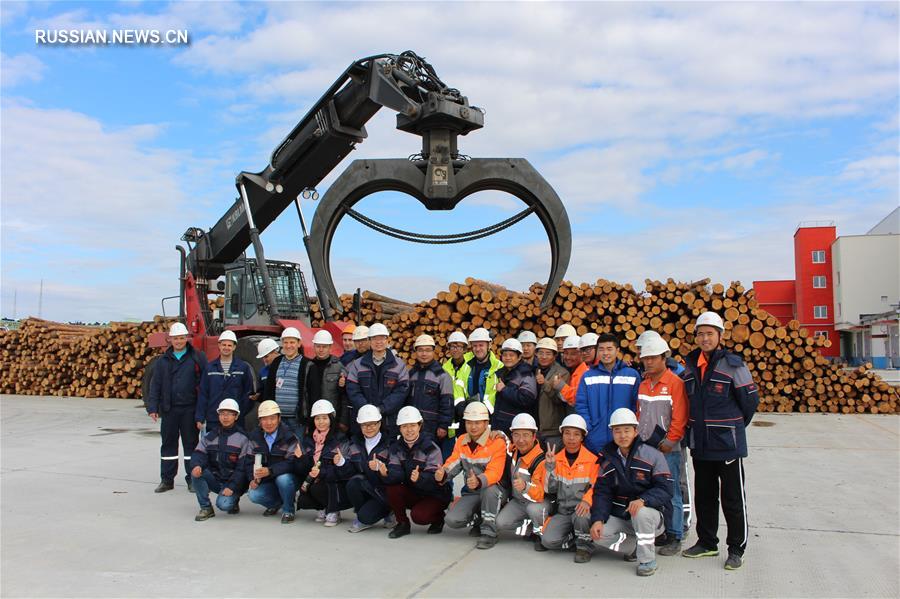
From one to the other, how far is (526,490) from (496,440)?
1.35ft

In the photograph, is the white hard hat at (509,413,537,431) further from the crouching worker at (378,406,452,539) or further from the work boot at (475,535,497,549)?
the work boot at (475,535,497,549)

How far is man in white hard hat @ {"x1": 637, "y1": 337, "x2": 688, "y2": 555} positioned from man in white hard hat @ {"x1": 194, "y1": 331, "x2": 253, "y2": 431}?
12.1ft

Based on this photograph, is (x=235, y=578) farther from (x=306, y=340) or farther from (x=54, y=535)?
(x=306, y=340)

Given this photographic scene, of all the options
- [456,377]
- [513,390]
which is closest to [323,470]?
[456,377]

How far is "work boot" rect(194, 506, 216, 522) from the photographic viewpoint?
231 inches

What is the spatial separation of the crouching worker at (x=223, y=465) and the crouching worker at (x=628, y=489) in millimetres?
2923

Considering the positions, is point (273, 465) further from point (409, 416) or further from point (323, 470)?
point (409, 416)

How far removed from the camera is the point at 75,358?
18.8m

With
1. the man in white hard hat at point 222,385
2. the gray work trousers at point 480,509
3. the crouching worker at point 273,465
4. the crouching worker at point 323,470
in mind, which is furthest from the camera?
the man in white hard hat at point 222,385

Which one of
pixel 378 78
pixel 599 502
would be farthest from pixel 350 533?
pixel 378 78

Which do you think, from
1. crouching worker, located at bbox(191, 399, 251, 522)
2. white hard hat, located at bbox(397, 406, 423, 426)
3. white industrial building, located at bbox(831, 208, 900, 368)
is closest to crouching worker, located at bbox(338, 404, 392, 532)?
white hard hat, located at bbox(397, 406, 423, 426)

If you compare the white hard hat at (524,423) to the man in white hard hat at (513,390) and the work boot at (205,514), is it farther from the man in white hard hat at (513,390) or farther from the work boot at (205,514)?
the work boot at (205,514)

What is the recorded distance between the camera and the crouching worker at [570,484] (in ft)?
15.9

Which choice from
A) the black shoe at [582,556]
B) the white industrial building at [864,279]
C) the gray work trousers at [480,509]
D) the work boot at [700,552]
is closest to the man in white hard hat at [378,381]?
the gray work trousers at [480,509]
